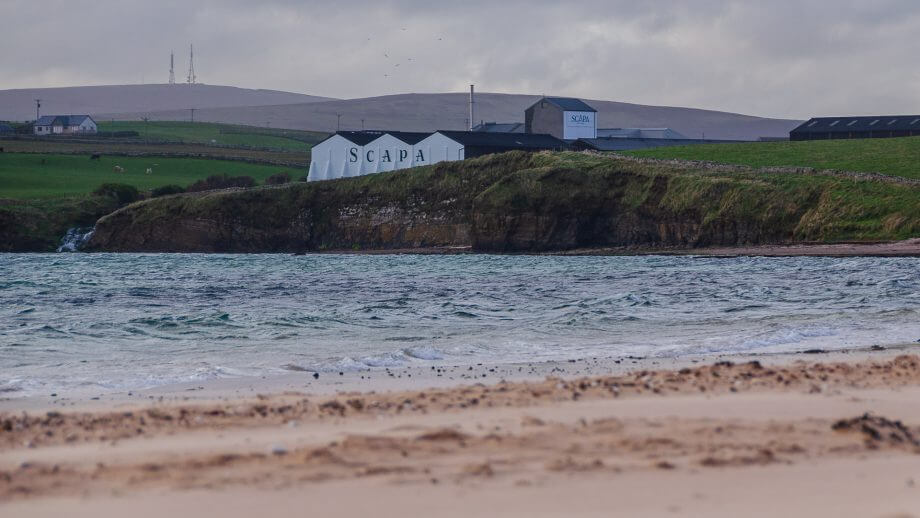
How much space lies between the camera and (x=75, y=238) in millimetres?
81500

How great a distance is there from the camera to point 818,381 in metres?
11.5

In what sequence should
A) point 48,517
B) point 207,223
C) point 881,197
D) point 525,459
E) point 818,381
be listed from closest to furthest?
point 48,517 < point 525,459 < point 818,381 < point 881,197 < point 207,223

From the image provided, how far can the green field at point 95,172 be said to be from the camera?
94.4 metres

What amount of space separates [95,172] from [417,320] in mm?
90601

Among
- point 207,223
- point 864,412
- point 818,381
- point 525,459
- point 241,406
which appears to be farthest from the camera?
point 207,223

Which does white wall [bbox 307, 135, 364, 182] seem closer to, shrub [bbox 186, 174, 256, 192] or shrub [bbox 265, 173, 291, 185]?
shrub [bbox 265, 173, 291, 185]

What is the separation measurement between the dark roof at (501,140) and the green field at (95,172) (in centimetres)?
2163

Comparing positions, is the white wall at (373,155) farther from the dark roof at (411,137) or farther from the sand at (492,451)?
the sand at (492,451)

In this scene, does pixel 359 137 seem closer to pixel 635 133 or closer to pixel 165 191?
pixel 165 191

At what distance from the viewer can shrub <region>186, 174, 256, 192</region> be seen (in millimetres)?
95688

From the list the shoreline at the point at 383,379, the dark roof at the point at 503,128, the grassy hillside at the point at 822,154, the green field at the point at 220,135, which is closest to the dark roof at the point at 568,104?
the dark roof at the point at 503,128

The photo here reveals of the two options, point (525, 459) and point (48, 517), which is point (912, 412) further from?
point (48, 517)

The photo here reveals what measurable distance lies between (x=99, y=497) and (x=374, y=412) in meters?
3.21

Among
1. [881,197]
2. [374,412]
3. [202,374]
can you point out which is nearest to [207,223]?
[881,197]
